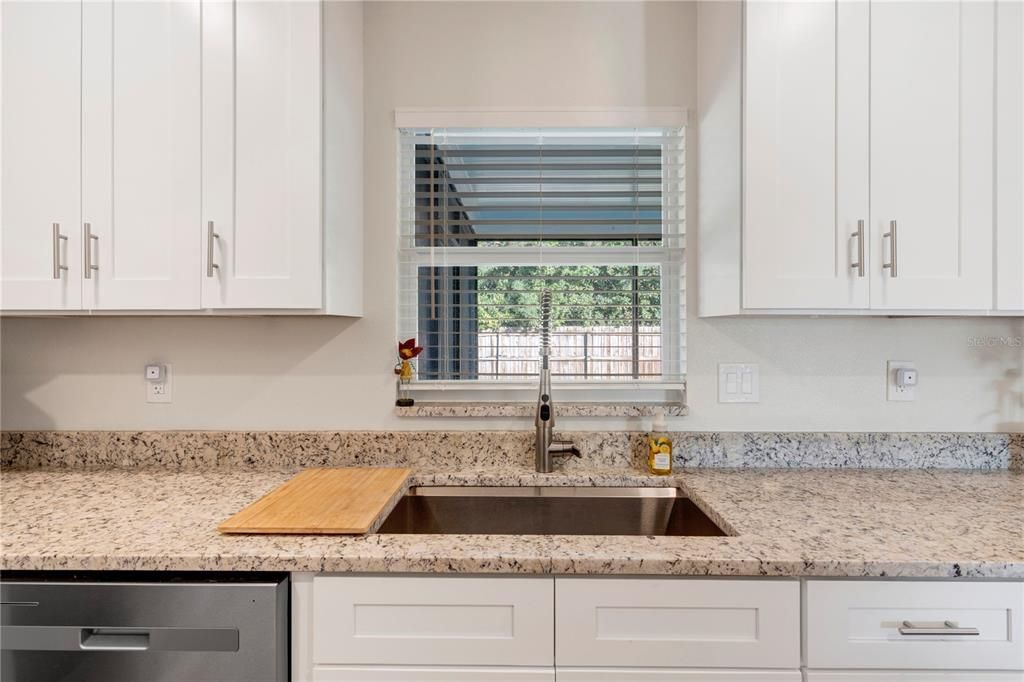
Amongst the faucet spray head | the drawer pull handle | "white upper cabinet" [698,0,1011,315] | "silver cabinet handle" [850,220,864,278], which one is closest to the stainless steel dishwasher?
the faucet spray head

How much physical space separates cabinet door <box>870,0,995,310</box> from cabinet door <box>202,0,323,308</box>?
1.41 meters

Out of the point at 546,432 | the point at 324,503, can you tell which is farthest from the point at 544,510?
the point at 324,503

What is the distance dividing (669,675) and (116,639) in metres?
1.04

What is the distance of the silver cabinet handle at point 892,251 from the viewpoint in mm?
1347

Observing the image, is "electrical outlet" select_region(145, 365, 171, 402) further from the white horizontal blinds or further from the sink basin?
the sink basin

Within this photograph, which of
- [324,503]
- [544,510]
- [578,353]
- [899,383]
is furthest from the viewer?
[578,353]

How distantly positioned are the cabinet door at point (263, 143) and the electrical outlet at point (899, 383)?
1.70 metres

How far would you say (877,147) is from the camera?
53.4 inches

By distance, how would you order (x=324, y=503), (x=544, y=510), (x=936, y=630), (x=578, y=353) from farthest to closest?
(x=578, y=353), (x=544, y=510), (x=324, y=503), (x=936, y=630)

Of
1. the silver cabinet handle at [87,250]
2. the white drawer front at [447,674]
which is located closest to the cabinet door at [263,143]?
the silver cabinet handle at [87,250]

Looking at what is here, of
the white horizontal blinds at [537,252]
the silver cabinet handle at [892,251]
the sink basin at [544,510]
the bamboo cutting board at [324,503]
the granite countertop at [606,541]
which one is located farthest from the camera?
the white horizontal blinds at [537,252]

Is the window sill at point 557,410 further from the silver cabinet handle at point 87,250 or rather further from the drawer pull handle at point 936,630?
the silver cabinet handle at point 87,250

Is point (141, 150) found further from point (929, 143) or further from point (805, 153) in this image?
point (929, 143)

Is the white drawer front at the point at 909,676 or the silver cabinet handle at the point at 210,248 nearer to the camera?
the white drawer front at the point at 909,676
